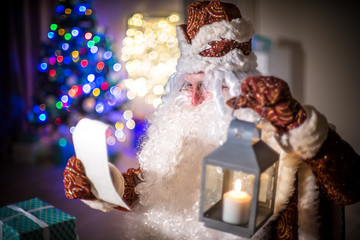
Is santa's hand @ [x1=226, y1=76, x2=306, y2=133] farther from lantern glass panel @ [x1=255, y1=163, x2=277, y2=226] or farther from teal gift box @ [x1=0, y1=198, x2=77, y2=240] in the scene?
teal gift box @ [x1=0, y1=198, x2=77, y2=240]

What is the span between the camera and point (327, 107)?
141 inches

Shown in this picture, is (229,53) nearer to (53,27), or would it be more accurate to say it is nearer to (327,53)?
(327,53)

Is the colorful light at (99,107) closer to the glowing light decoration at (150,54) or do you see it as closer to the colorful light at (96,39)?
the colorful light at (96,39)

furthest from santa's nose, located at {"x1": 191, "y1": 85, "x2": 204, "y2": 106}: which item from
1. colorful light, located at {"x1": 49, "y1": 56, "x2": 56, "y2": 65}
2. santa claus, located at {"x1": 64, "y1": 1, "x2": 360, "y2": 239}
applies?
colorful light, located at {"x1": 49, "y1": 56, "x2": 56, "y2": 65}

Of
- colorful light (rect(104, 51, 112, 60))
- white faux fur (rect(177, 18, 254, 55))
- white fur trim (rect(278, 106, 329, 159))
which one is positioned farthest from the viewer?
colorful light (rect(104, 51, 112, 60))

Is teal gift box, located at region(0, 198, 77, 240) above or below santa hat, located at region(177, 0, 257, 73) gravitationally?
below

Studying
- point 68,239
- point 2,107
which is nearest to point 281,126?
point 68,239

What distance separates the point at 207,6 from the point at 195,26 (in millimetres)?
97

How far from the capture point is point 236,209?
3.30 feet

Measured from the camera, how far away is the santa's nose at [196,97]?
150 centimetres

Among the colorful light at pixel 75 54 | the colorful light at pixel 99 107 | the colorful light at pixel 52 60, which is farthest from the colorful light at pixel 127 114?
the colorful light at pixel 52 60

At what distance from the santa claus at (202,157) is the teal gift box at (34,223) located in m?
0.31

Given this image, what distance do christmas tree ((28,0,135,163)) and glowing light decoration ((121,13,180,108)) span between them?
83 cm

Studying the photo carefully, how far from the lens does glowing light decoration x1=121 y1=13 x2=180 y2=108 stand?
5.55 metres
